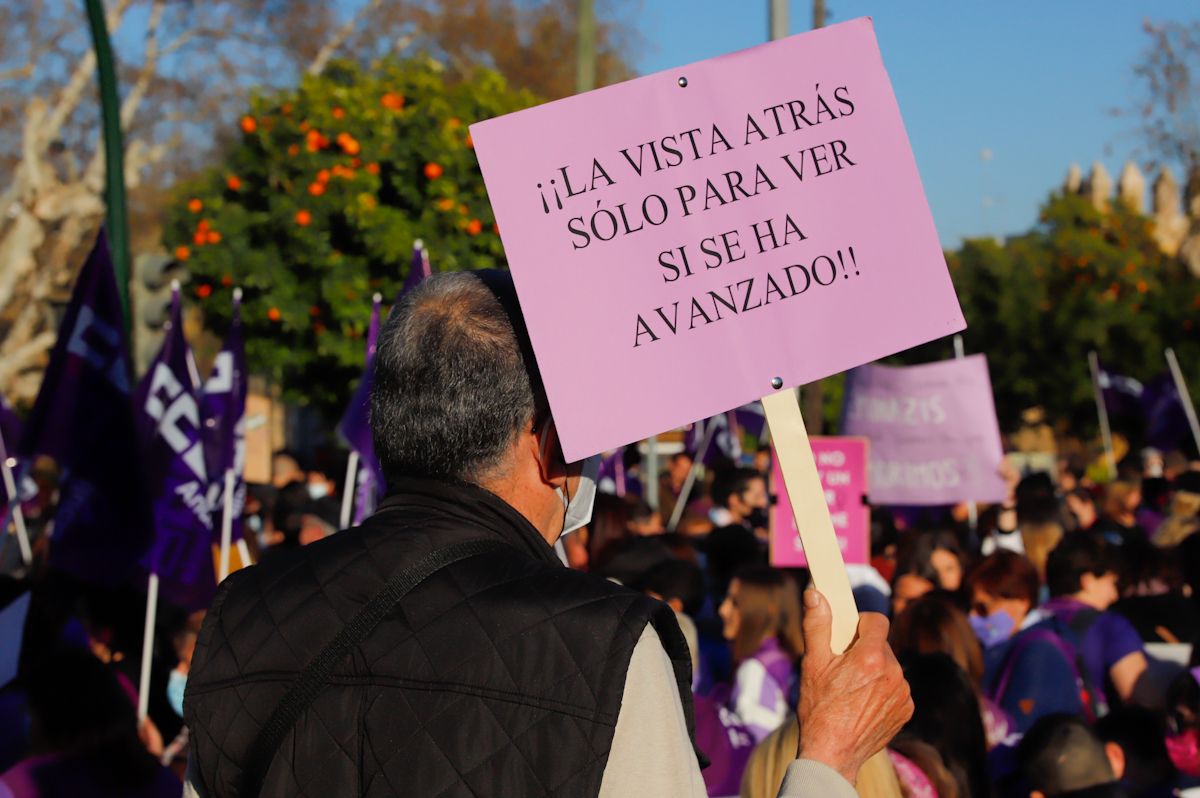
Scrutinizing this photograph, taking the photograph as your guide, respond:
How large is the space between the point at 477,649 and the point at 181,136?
20.6 m

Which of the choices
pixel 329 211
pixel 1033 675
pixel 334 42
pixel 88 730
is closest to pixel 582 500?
pixel 88 730

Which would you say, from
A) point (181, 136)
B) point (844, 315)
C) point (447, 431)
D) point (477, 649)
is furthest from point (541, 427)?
point (181, 136)

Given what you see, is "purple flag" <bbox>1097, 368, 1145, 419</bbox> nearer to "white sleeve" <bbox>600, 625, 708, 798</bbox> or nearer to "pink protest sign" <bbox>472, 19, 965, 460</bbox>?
"pink protest sign" <bbox>472, 19, 965, 460</bbox>

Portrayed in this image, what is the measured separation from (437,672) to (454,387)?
0.38 m

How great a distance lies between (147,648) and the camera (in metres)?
5.37

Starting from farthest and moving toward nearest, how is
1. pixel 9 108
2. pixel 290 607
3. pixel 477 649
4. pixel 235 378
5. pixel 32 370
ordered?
1. pixel 9 108
2. pixel 32 370
3. pixel 235 378
4. pixel 290 607
5. pixel 477 649

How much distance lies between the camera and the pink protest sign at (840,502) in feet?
22.4

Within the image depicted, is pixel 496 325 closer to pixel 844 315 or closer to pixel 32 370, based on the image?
pixel 844 315

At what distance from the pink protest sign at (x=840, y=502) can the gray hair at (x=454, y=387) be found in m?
5.05

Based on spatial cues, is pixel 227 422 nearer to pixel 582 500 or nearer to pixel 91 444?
pixel 91 444

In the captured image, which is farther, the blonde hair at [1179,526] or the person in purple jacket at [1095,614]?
the blonde hair at [1179,526]

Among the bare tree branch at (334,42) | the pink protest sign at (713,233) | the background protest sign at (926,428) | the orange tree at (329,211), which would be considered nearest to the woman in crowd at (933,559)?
the background protest sign at (926,428)

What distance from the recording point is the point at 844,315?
6.71 feet

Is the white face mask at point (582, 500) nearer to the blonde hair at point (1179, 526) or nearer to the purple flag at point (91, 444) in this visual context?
the purple flag at point (91, 444)
